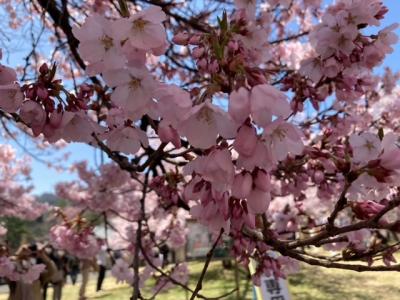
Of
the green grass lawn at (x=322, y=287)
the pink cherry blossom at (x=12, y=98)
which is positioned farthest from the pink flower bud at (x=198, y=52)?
the green grass lawn at (x=322, y=287)

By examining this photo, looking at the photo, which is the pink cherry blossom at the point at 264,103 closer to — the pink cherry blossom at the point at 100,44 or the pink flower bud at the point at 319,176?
the pink cherry blossom at the point at 100,44

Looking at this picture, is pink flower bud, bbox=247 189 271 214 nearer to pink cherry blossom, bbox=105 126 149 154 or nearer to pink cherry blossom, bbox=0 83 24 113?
pink cherry blossom, bbox=105 126 149 154

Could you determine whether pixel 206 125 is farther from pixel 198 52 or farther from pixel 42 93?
pixel 42 93

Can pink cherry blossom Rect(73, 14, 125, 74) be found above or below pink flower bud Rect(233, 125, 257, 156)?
above

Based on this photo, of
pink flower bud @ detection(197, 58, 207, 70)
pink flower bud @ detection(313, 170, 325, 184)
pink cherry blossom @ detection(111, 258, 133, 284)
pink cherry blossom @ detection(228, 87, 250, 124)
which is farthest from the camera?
pink cherry blossom @ detection(111, 258, 133, 284)

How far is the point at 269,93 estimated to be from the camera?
66cm

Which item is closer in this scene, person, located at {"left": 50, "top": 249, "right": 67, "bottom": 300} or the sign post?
the sign post

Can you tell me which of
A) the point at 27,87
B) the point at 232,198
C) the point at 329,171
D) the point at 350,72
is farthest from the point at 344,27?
the point at 27,87

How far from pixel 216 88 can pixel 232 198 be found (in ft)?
0.71

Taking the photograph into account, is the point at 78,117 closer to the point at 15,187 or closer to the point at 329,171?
the point at 329,171

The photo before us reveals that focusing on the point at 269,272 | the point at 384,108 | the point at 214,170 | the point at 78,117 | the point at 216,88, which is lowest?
the point at 269,272

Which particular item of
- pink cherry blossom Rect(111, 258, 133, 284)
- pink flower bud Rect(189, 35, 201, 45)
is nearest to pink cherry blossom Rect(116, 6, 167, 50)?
pink flower bud Rect(189, 35, 201, 45)

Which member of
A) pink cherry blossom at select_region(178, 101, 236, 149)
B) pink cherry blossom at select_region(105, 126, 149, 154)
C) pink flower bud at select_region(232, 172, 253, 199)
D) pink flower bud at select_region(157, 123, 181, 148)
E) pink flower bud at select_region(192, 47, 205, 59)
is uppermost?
pink flower bud at select_region(192, 47, 205, 59)

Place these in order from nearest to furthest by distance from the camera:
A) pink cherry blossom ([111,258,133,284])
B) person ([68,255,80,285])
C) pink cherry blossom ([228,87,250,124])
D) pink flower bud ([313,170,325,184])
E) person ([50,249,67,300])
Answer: pink cherry blossom ([228,87,250,124]) < pink flower bud ([313,170,325,184]) < pink cherry blossom ([111,258,133,284]) < person ([50,249,67,300]) < person ([68,255,80,285])
